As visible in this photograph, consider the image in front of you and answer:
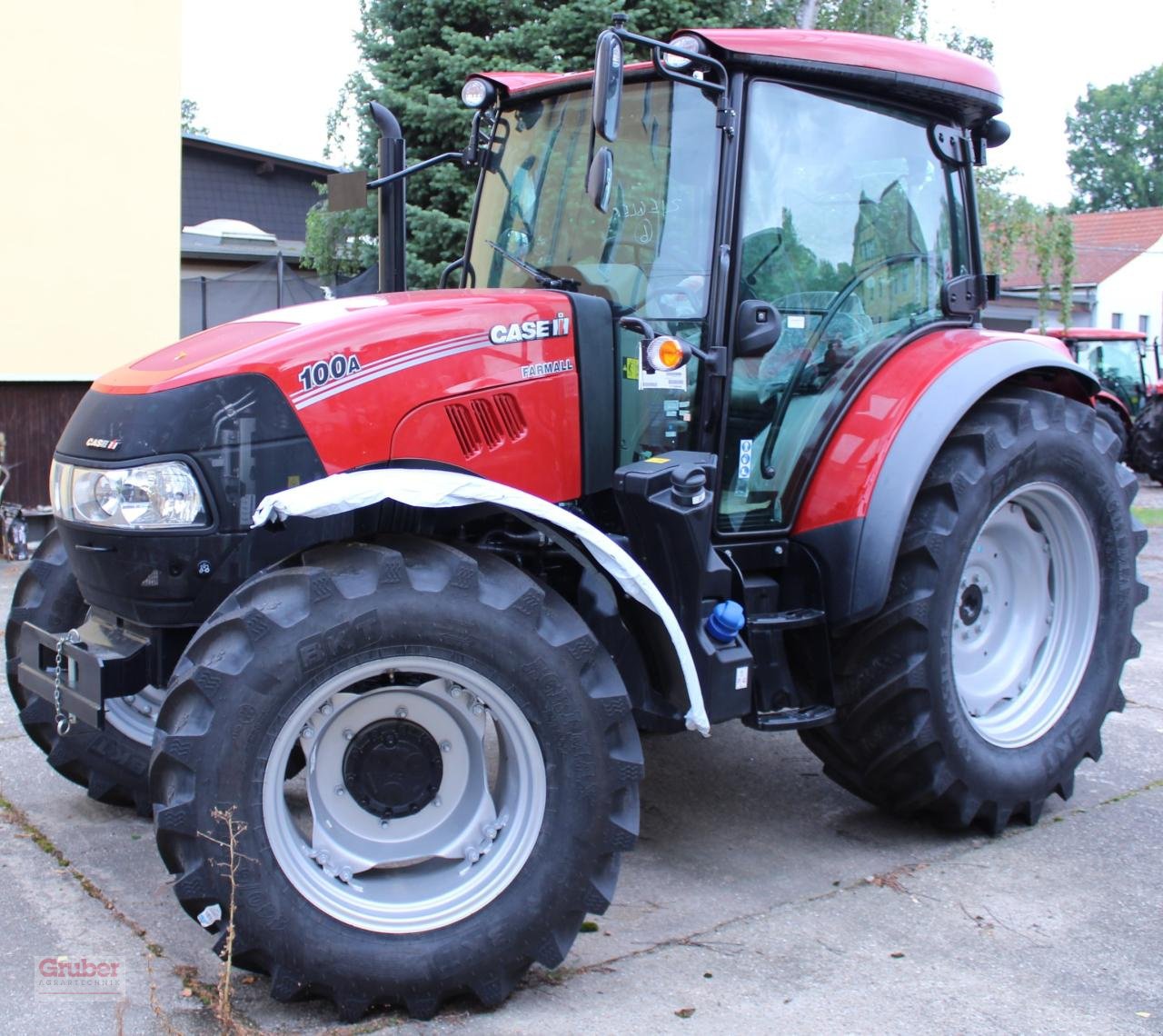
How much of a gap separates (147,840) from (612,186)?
8.66 feet

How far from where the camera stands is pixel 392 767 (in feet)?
10.9

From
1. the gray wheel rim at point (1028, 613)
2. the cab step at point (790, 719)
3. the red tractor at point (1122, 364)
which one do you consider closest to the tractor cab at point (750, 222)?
the cab step at point (790, 719)

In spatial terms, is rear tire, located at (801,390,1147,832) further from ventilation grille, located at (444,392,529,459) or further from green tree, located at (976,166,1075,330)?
green tree, located at (976,166,1075,330)

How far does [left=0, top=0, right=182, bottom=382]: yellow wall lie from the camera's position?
9.25m

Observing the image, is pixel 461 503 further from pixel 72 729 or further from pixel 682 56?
pixel 72 729

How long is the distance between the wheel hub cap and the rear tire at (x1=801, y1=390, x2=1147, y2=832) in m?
1.53

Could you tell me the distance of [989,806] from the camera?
4340 mm

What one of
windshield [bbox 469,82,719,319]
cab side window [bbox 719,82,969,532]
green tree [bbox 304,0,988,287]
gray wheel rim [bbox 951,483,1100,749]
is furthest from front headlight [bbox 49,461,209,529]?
green tree [bbox 304,0,988,287]

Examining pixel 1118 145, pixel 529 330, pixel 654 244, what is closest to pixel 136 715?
pixel 529 330

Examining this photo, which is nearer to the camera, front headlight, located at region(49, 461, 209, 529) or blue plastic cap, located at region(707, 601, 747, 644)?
front headlight, located at region(49, 461, 209, 529)

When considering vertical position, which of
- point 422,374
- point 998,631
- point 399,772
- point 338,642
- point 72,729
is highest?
point 422,374

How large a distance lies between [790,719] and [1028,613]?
4.25 feet

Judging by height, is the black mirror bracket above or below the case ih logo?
above

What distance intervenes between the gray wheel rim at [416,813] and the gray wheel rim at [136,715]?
1307mm
